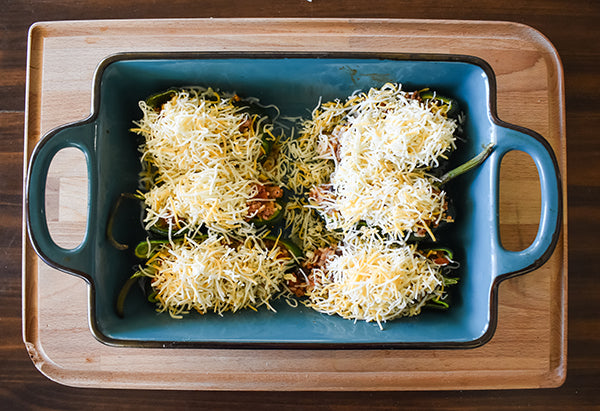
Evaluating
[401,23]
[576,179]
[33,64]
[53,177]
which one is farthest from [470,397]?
[33,64]

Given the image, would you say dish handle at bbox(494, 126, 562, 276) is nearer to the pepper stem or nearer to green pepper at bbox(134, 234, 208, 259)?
the pepper stem

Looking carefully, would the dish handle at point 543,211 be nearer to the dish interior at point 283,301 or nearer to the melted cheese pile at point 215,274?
the dish interior at point 283,301

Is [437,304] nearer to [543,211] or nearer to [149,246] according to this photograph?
[543,211]

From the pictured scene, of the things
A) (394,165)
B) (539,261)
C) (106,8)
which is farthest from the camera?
(106,8)

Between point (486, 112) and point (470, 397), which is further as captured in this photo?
point (470, 397)

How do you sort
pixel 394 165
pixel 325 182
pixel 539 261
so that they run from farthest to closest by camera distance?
pixel 325 182 → pixel 394 165 → pixel 539 261

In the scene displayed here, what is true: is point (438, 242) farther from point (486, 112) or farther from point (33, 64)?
point (33, 64)

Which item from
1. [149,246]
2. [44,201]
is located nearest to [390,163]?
[149,246]
